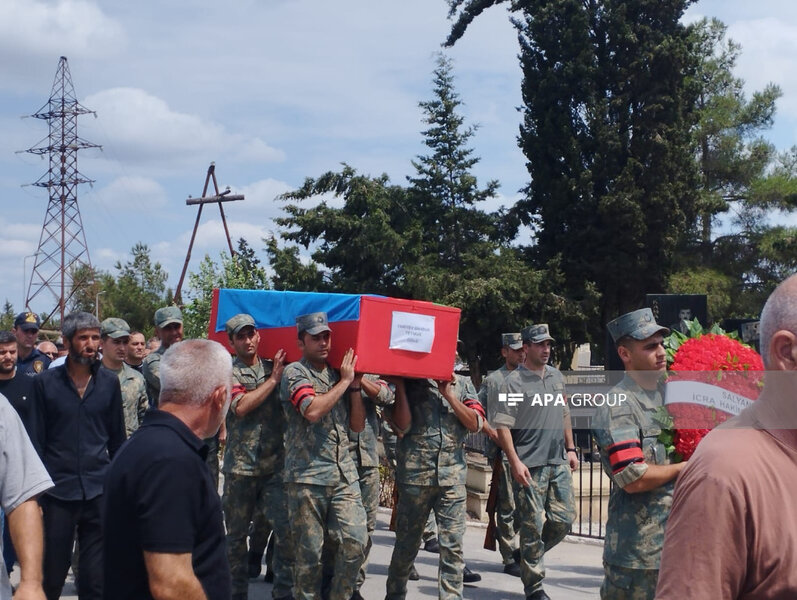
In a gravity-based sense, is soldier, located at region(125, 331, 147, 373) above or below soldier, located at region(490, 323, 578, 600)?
above

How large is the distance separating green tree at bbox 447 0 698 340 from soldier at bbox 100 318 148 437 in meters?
20.7

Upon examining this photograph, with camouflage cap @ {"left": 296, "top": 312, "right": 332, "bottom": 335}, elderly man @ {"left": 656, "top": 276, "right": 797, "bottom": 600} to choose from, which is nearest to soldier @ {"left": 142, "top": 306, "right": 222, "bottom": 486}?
camouflage cap @ {"left": 296, "top": 312, "right": 332, "bottom": 335}

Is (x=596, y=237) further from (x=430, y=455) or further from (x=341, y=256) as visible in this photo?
(x=430, y=455)

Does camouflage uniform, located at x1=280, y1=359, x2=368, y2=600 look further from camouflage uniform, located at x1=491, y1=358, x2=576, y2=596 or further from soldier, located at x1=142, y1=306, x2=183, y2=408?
soldier, located at x1=142, y1=306, x2=183, y2=408

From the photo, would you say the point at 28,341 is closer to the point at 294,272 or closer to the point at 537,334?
the point at 537,334

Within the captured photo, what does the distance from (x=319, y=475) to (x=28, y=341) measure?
4464mm

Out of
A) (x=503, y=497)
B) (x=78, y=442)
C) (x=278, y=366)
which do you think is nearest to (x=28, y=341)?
(x=278, y=366)

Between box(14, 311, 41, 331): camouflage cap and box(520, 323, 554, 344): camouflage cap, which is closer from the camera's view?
box(520, 323, 554, 344): camouflage cap

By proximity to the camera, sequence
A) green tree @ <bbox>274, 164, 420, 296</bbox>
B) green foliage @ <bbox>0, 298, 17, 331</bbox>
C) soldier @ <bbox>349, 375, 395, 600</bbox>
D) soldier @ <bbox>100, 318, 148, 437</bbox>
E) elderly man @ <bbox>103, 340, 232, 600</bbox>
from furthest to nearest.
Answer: green foliage @ <bbox>0, 298, 17, 331</bbox>
green tree @ <bbox>274, 164, 420, 296</bbox>
soldier @ <bbox>100, 318, 148, 437</bbox>
soldier @ <bbox>349, 375, 395, 600</bbox>
elderly man @ <bbox>103, 340, 232, 600</bbox>

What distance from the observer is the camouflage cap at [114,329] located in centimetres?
791

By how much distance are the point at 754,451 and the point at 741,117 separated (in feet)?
104

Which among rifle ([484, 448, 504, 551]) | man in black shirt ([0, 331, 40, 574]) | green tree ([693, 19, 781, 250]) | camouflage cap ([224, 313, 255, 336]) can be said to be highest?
green tree ([693, 19, 781, 250])

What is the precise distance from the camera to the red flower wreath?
13.1ft

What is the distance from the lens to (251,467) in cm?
770
